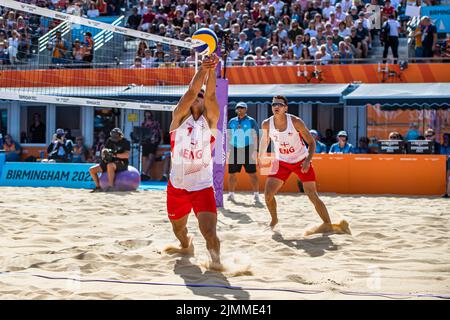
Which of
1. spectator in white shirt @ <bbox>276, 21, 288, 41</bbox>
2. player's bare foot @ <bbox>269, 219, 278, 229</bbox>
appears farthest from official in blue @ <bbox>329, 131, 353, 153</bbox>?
player's bare foot @ <bbox>269, 219, 278, 229</bbox>

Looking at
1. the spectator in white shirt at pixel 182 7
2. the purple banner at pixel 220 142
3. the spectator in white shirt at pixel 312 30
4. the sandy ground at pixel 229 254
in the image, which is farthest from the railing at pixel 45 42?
the purple banner at pixel 220 142

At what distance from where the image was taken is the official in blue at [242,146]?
10.8 m

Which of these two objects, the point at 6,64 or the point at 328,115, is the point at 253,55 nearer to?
the point at 328,115

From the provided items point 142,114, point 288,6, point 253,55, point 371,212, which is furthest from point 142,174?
point 371,212

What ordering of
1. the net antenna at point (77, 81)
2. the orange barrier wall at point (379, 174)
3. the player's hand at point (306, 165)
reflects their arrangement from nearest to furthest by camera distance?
1. the player's hand at point (306, 165)
2. the net antenna at point (77, 81)
3. the orange barrier wall at point (379, 174)

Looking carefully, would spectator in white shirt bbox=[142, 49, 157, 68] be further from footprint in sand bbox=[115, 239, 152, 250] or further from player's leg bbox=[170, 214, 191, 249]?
player's leg bbox=[170, 214, 191, 249]

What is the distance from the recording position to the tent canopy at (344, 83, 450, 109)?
13711 millimetres

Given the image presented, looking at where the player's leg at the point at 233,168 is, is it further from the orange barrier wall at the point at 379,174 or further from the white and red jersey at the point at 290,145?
the white and red jersey at the point at 290,145

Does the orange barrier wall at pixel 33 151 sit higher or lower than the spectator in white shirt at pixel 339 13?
lower

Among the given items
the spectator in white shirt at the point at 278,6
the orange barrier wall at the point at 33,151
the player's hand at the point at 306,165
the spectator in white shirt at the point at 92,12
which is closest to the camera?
the player's hand at the point at 306,165

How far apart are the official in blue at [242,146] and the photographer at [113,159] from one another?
6.83ft

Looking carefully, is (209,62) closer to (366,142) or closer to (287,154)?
(287,154)

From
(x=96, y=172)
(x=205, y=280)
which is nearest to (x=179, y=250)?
(x=205, y=280)

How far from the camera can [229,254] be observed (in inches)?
225
